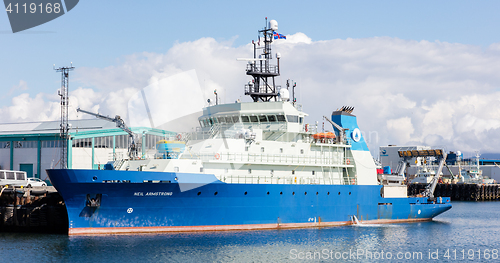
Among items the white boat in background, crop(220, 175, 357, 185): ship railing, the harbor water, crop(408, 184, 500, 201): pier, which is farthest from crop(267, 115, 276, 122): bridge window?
crop(408, 184, 500, 201): pier

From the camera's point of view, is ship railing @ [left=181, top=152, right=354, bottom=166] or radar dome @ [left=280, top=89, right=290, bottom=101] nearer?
ship railing @ [left=181, top=152, right=354, bottom=166]

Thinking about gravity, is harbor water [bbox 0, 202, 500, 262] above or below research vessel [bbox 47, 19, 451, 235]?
below

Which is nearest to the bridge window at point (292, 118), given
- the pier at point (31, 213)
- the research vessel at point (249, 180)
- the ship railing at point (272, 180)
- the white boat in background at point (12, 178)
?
the research vessel at point (249, 180)

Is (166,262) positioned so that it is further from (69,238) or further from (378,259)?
(378,259)

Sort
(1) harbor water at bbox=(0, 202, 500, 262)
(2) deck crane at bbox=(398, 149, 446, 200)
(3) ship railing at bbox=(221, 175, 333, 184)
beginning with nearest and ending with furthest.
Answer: (1) harbor water at bbox=(0, 202, 500, 262) < (3) ship railing at bbox=(221, 175, 333, 184) < (2) deck crane at bbox=(398, 149, 446, 200)

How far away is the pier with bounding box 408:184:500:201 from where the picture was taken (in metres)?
73.2

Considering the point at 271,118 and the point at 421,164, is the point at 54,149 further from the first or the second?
the point at 421,164

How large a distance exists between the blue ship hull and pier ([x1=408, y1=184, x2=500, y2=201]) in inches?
1898

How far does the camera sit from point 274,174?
30016 millimetres

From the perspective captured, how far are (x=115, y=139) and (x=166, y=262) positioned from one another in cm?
2845

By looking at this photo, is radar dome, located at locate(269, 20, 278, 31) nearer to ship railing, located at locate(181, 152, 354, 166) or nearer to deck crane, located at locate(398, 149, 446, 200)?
ship railing, located at locate(181, 152, 354, 166)

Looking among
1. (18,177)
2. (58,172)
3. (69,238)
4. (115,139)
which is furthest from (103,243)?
(115,139)

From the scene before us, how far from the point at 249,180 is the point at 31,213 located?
13.3 metres

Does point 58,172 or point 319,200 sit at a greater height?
point 58,172
